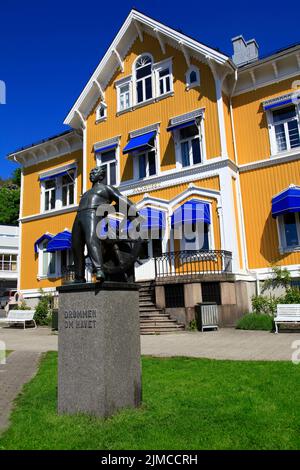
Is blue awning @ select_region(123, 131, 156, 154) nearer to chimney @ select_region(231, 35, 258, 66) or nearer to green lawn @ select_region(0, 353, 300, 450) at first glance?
chimney @ select_region(231, 35, 258, 66)

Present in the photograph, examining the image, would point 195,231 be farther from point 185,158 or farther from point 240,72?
point 240,72

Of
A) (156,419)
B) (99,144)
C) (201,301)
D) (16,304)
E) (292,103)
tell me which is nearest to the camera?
(156,419)

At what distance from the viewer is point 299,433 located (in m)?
4.18

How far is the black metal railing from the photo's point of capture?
16.1 metres

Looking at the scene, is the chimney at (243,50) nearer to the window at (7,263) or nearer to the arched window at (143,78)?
the arched window at (143,78)

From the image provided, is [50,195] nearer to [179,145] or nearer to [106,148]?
[106,148]

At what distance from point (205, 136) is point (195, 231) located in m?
4.32

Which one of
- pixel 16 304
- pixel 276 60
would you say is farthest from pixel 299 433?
pixel 16 304

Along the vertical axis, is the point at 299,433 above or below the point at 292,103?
below

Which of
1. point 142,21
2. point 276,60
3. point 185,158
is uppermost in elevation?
point 142,21

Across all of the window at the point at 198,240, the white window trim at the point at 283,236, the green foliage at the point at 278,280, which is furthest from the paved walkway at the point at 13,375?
the white window trim at the point at 283,236

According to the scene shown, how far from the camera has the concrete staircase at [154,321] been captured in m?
14.5

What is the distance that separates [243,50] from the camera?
20703mm
